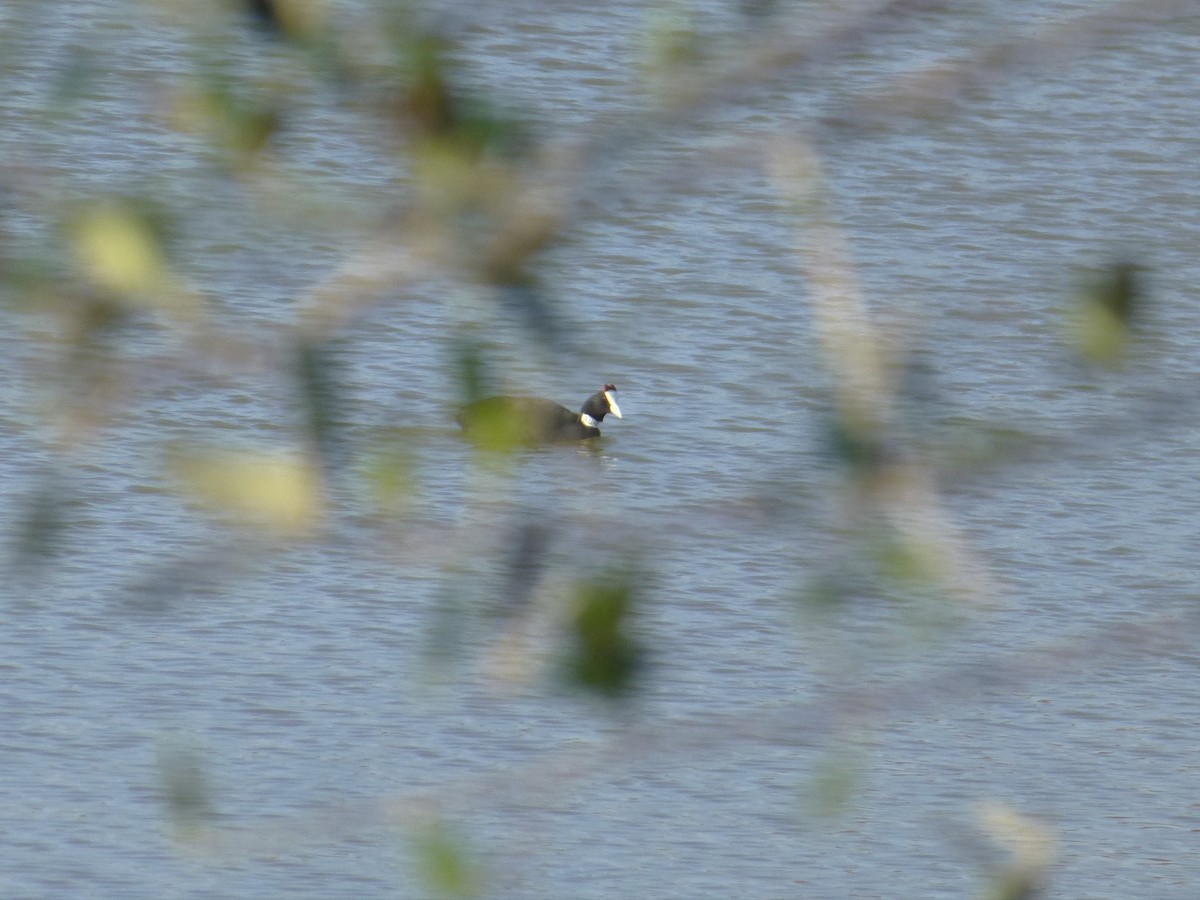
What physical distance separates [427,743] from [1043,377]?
5887 millimetres

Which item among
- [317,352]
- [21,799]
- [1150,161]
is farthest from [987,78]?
[1150,161]

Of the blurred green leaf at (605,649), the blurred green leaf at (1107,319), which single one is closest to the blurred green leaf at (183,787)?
the blurred green leaf at (605,649)

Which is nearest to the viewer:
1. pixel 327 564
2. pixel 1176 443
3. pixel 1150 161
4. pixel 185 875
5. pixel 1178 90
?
pixel 185 875

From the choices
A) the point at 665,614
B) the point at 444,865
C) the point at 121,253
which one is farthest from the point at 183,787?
the point at 665,614

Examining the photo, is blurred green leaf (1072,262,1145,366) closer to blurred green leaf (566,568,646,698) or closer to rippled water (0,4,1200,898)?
rippled water (0,4,1200,898)

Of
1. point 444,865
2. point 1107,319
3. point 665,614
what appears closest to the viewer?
point 444,865

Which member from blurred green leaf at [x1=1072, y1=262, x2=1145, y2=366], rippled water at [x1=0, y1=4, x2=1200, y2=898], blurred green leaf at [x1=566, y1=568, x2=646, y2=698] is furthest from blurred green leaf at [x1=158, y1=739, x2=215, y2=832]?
blurred green leaf at [x1=1072, y1=262, x2=1145, y2=366]

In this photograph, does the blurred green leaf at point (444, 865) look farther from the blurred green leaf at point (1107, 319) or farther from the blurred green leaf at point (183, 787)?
the blurred green leaf at point (1107, 319)

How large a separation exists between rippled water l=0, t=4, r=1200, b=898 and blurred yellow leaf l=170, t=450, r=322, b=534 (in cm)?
13

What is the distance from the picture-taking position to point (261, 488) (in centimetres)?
146

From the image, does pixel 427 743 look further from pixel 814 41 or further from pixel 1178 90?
pixel 1178 90

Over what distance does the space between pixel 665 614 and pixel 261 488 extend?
29.7 feet

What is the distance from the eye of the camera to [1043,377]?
14.0 m

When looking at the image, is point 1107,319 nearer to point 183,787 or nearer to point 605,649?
point 605,649
